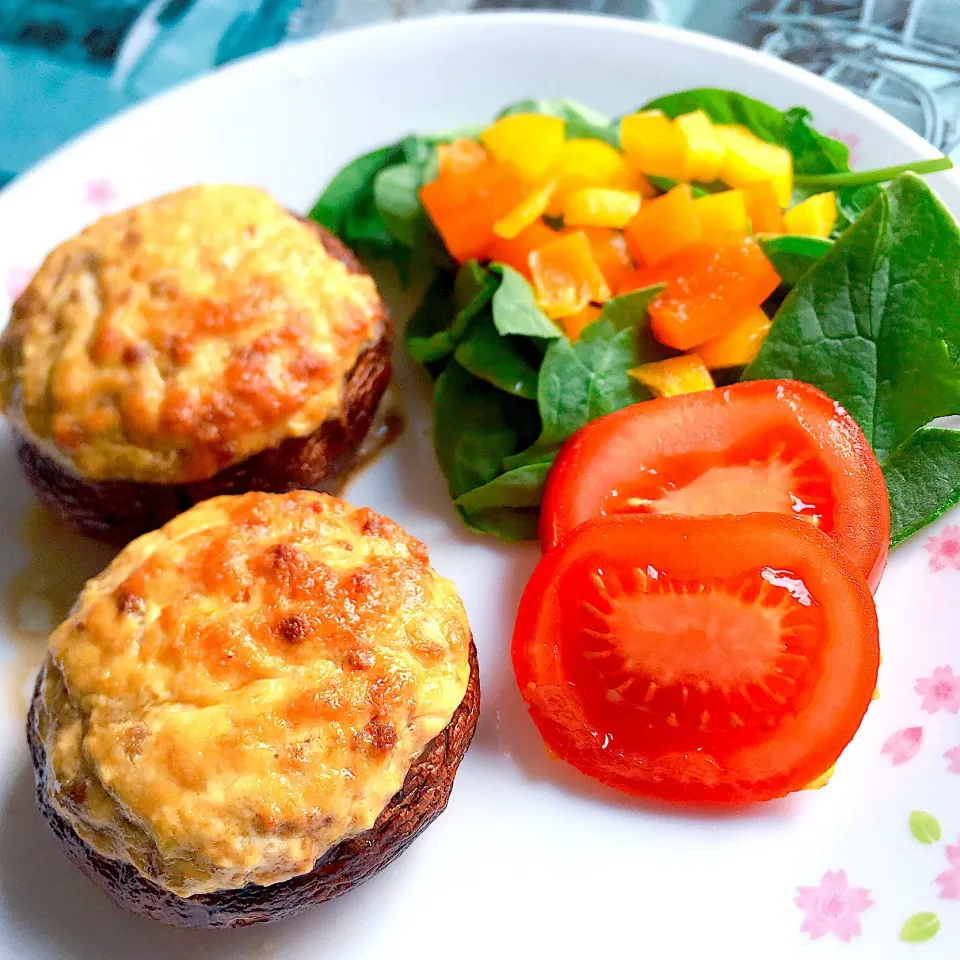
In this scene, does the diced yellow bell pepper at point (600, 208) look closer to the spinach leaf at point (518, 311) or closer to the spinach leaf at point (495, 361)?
the spinach leaf at point (518, 311)

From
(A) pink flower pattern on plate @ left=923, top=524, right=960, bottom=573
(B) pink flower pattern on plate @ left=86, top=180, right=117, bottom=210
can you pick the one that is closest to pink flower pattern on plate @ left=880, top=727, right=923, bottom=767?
(A) pink flower pattern on plate @ left=923, top=524, right=960, bottom=573

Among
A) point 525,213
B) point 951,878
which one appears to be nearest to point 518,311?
point 525,213

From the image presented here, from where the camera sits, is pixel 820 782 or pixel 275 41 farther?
pixel 275 41

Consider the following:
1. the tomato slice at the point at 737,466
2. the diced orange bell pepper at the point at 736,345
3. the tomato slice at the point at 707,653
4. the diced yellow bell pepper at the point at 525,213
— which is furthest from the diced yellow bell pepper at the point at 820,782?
the diced yellow bell pepper at the point at 525,213

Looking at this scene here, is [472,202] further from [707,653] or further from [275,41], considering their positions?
[275,41]

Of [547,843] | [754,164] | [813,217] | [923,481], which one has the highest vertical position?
[754,164]

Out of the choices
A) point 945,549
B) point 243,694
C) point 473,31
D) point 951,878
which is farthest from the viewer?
point 473,31

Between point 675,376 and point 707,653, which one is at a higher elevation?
point 675,376
